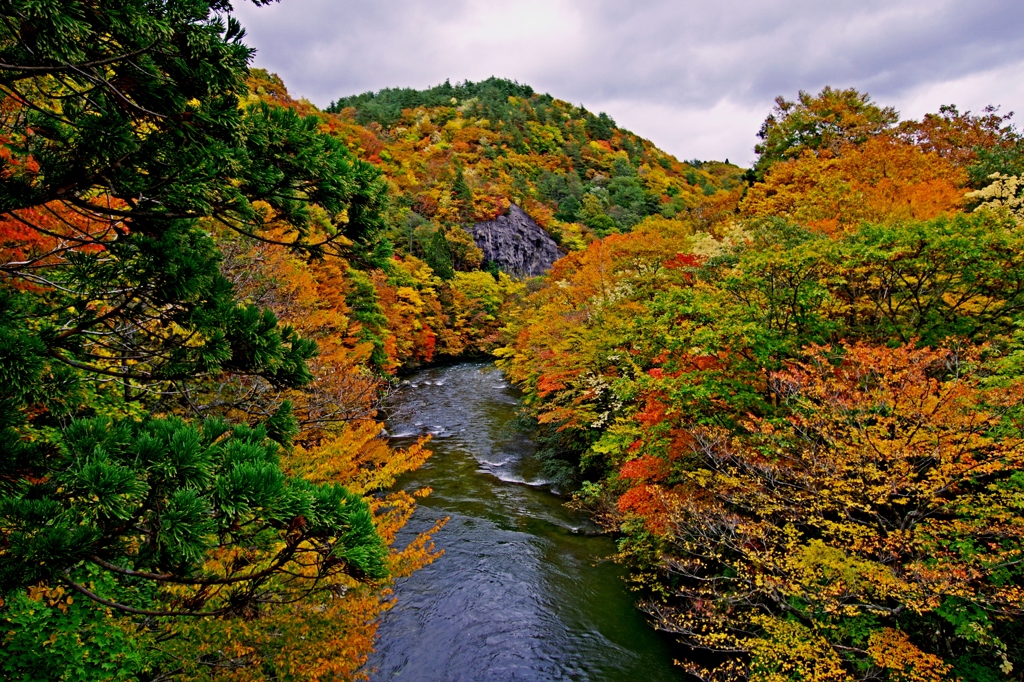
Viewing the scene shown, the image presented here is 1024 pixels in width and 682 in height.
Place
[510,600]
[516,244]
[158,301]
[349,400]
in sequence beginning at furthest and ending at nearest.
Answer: [516,244] < [349,400] < [510,600] < [158,301]

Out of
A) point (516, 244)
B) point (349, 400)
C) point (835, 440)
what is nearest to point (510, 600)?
point (349, 400)

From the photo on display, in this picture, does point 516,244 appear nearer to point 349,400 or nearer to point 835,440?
point 349,400

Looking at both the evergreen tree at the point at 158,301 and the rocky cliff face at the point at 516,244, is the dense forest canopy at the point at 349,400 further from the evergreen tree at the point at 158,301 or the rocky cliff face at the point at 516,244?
the rocky cliff face at the point at 516,244

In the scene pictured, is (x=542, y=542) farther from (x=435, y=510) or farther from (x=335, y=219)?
(x=335, y=219)

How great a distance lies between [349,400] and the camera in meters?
12.1

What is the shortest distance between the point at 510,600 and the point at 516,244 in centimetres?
4801

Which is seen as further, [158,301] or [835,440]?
[835,440]

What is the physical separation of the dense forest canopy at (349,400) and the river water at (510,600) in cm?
87

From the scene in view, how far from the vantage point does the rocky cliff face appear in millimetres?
52594

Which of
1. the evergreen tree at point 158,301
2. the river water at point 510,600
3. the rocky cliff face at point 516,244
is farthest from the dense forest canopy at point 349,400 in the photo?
the rocky cliff face at point 516,244

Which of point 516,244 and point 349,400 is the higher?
point 516,244

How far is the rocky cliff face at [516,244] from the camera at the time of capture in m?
52.6

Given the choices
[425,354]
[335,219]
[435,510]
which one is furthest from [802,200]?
[425,354]

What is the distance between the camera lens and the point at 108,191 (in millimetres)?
2818
